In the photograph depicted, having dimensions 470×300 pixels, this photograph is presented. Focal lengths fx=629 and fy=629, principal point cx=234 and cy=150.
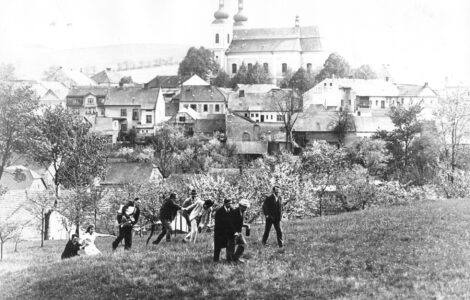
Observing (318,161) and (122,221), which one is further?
(318,161)

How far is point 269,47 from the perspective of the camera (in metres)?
152

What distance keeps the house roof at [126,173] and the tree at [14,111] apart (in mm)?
29287

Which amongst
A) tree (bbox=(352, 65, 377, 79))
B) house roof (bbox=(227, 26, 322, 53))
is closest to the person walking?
tree (bbox=(352, 65, 377, 79))

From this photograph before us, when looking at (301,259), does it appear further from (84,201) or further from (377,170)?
(377,170)

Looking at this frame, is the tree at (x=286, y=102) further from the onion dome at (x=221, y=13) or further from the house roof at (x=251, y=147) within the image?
the onion dome at (x=221, y=13)

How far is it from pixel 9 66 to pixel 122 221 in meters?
19.0

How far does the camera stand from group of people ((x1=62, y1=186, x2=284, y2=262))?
16.2 metres

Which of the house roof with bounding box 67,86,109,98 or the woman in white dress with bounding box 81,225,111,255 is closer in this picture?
the woman in white dress with bounding box 81,225,111,255

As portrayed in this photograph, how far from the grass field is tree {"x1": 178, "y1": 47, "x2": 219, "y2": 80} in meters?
117

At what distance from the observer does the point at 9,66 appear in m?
34.6

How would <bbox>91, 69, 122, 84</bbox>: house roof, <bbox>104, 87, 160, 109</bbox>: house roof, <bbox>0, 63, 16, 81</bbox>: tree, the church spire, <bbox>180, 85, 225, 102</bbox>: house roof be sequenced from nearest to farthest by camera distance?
<bbox>0, 63, 16, 81</bbox>: tree
<bbox>104, 87, 160, 109</bbox>: house roof
<bbox>180, 85, 225, 102</bbox>: house roof
<bbox>91, 69, 122, 84</bbox>: house roof
the church spire

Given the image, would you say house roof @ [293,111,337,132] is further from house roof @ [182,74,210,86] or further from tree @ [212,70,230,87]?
tree @ [212,70,230,87]

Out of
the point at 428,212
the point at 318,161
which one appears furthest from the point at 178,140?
the point at 428,212

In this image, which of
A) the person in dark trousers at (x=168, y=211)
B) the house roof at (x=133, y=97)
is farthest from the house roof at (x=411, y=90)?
the person in dark trousers at (x=168, y=211)
